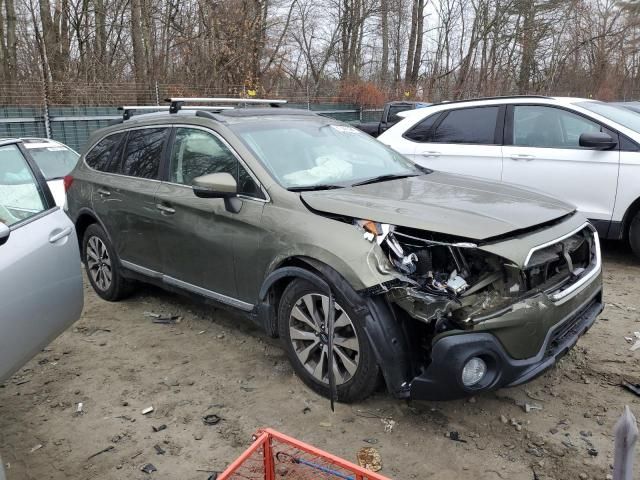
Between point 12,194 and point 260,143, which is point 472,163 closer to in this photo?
point 260,143

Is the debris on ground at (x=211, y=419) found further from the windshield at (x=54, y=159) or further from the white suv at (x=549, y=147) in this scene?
the windshield at (x=54, y=159)

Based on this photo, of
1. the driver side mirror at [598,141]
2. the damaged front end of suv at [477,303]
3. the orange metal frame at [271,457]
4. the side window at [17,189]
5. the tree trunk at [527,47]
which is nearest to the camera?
the orange metal frame at [271,457]

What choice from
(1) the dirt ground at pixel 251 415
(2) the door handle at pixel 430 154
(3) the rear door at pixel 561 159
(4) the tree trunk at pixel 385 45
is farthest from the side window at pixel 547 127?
(4) the tree trunk at pixel 385 45

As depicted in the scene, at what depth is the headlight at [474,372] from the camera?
2.70 m

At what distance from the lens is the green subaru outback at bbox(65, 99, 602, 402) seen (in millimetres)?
2770

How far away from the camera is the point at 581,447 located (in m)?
2.84

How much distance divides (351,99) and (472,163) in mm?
13928

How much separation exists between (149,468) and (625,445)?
7.76 ft

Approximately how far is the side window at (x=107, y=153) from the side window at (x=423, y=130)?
3.57 m

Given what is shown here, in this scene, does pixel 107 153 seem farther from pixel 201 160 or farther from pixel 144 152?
pixel 201 160

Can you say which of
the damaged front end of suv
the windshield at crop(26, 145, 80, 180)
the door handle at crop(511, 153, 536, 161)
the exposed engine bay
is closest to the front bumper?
the damaged front end of suv

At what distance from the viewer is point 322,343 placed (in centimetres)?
323

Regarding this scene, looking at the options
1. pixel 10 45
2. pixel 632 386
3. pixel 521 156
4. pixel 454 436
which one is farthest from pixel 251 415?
pixel 10 45

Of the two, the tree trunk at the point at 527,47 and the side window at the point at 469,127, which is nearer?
the side window at the point at 469,127
